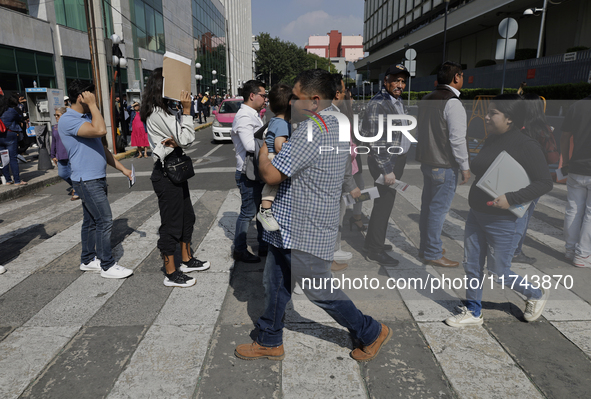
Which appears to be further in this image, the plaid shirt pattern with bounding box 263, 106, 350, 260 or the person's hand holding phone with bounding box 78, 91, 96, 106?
the person's hand holding phone with bounding box 78, 91, 96, 106

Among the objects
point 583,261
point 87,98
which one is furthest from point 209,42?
point 583,261

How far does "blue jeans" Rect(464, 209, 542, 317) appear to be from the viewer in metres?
3.00

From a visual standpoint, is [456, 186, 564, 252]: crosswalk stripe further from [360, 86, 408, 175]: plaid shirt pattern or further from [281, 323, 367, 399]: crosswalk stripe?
[281, 323, 367, 399]: crosswalk stripe

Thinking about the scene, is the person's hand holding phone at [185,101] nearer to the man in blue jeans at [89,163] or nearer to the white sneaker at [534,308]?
the man in blue jeans at [89,163]

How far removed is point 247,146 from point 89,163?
5.02ft

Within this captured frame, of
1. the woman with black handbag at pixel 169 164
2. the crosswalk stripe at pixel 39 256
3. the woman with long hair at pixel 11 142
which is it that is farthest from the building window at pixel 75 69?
the woman with black handbag at pixel 169 164

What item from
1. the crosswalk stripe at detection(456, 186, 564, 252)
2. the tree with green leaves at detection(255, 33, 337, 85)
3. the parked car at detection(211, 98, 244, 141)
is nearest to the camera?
the crosswalk stripe at detection(456, 186, 564, 252)

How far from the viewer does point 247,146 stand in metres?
4.24

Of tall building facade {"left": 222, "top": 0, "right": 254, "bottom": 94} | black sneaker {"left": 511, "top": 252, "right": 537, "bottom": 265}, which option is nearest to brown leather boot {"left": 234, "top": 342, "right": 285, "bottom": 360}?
black sneaker {"left": 511, "top": 252, "right": 537, "bottom": 265}

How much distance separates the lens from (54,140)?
7699mm

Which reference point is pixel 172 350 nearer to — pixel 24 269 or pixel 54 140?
pixel 24 269

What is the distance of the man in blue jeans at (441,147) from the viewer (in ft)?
13.2

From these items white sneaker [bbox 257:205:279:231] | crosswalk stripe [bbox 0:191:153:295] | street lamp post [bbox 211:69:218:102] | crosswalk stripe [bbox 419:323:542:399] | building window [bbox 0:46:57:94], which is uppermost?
street lamp post [bbox 211:69:218:102]

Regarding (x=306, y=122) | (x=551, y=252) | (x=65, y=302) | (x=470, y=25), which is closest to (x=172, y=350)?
(x=65, y=302)
